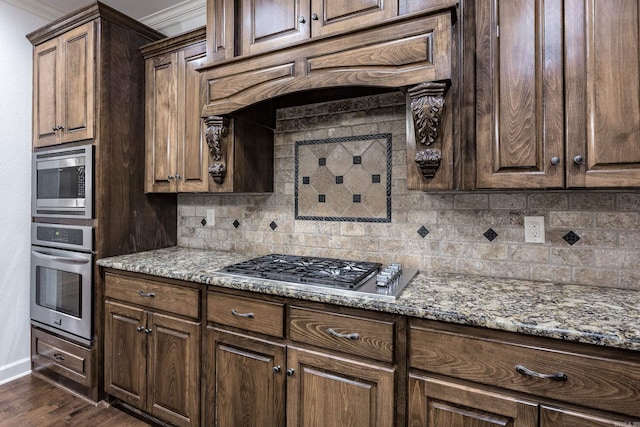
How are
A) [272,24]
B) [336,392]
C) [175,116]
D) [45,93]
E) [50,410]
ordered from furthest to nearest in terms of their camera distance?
[45,93]
[175,116]
[50,410]
[272,24]
[336,392]

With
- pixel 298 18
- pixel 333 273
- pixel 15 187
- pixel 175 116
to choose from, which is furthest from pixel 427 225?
pixel 15 187

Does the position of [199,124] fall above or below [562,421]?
above

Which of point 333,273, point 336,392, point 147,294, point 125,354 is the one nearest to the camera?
point 336,392

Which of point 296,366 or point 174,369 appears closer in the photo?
point 296,366

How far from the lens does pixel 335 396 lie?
141 centimetres

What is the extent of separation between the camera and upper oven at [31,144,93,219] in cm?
Result: 225

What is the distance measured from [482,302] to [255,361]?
1038 millimetres

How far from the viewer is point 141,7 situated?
275cm

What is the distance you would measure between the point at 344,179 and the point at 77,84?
1.95 m

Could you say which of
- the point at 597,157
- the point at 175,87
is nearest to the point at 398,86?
the point at 597,157

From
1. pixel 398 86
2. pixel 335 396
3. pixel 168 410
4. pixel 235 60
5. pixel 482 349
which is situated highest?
pixel 235 60

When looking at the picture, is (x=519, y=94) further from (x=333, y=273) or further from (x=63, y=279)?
(x=63, y=279)

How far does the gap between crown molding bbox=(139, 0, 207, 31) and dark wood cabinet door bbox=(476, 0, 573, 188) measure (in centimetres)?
213

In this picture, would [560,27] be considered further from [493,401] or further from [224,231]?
[224,231]
